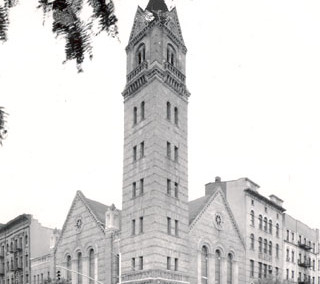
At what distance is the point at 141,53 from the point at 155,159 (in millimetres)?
10792

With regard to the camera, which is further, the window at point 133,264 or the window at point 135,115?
the window at point 135,115

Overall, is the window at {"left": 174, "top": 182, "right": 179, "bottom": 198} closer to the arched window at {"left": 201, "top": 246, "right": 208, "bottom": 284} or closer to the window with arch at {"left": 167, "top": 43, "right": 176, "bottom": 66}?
the arched window at {"left": 201, "top": 246, "right": 208, "bottom": 284}

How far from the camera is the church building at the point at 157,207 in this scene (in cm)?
4272

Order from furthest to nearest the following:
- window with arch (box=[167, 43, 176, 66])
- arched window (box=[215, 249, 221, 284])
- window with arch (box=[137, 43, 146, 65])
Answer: arched window (box=[215, 249, 221, 284]) → window with arch (box=[167, 43, 176, 66]) → window with arch (box=[137, 43, 146, 65])

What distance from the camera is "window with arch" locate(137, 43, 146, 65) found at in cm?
4759

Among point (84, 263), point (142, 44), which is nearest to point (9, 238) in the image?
point (84, 263)

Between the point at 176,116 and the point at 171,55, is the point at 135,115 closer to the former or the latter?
the point at 176,116

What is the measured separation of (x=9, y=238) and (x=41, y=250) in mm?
8363

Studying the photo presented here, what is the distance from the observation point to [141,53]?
4800 centimetres

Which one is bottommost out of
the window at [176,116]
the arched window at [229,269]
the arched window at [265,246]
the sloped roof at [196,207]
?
the arched window at [229,269]

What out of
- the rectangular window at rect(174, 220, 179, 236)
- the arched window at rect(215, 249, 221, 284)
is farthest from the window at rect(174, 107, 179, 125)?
the arched window at rect(215, 249, 221, 284)

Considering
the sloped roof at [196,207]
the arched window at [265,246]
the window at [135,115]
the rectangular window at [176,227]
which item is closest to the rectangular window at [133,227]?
the rectangular window at [176,227]

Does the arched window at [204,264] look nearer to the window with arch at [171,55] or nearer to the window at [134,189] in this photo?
the window at [134,189]

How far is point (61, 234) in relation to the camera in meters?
57.3
